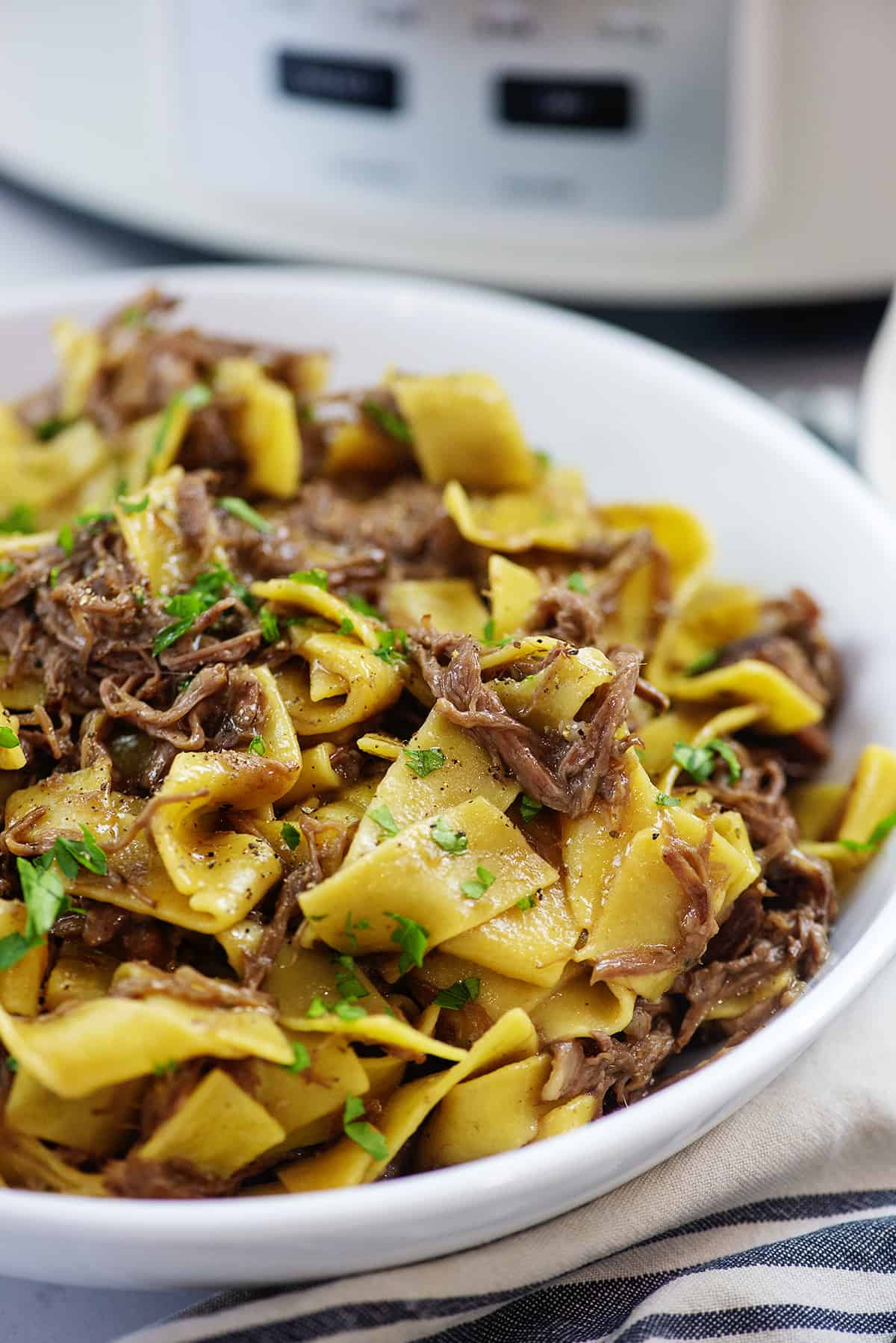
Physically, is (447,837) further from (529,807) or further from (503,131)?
(503,131)

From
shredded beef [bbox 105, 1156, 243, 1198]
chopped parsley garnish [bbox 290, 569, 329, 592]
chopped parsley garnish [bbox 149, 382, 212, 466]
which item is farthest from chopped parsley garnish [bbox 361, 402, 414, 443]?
shredded beef [bbox 105, 1156, 243, 1198]

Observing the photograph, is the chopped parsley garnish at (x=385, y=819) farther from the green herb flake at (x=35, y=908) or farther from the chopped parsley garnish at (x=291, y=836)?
the green herb flake at (x=35, y=908)

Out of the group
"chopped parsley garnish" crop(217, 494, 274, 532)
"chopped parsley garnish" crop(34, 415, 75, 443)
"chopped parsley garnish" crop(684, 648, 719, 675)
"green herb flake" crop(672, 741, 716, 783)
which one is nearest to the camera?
"green herb flake" crop(672, 741, 716, 783)

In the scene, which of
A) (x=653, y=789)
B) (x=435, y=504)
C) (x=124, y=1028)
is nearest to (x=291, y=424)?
(x=435, y=504)

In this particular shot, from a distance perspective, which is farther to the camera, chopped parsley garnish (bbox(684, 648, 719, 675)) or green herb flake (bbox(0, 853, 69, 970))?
chopped parsley garnish (bbox(684, 648, 719, 675))

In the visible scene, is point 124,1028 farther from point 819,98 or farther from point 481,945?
point 819,98

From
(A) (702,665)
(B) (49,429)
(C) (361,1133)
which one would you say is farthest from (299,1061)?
(B) (49,429)

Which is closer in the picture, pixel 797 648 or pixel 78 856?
pixel 78 856

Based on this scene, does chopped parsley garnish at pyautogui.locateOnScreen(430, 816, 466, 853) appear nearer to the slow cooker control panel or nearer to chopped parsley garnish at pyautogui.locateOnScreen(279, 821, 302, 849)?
chopped parsley garnish at pyautogui.locateOnScreen(279, 821, 302, 849)

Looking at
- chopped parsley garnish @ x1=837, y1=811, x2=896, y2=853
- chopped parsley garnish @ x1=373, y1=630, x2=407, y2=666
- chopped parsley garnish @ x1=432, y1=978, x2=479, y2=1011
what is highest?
chopped parsley garnish @ x1=373, y1=630, x2=407, y2=666

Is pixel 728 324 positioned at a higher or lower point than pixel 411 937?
lower
